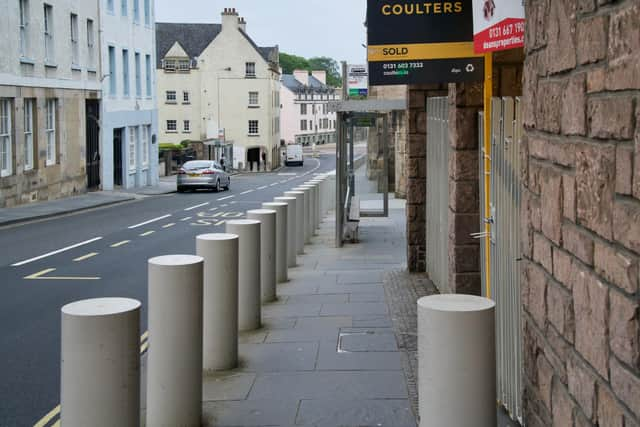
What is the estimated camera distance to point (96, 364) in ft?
14.4

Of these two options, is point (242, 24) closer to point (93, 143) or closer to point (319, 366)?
point (93, 143)

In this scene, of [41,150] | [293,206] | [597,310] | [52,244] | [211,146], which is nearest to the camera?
[597,310]

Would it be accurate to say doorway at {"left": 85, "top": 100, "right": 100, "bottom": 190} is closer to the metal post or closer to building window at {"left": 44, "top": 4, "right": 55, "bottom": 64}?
building window at {"left": 44, "top": 4, "right": 55, "bottom": 64}

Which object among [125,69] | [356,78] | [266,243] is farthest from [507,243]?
[125,69]

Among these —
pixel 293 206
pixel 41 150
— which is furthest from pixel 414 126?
pixel 41 150

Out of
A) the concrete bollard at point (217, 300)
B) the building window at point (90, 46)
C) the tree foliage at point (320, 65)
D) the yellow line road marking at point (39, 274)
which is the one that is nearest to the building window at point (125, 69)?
the building window at point (90, 46)

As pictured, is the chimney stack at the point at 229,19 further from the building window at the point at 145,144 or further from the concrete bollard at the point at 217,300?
the concrete bollard at the point at 217,300

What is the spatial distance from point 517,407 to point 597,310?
10.1 feet

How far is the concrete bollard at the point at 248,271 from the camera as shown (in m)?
8.68

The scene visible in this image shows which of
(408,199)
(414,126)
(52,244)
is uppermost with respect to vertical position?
(414,126)

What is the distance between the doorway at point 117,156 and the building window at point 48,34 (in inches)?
362

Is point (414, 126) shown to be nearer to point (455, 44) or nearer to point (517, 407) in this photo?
point (455, 44)

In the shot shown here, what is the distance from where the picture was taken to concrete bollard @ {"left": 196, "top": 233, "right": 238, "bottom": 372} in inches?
285

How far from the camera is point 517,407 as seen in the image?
5.72 m
